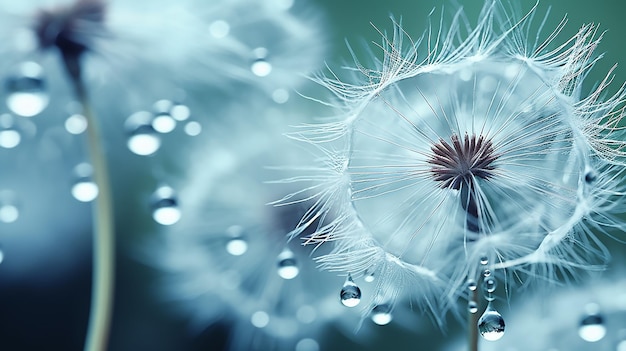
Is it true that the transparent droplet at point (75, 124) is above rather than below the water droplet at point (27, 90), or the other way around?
above

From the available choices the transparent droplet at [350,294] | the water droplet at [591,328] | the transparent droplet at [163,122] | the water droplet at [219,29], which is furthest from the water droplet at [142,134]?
the water droplet at [591,328]

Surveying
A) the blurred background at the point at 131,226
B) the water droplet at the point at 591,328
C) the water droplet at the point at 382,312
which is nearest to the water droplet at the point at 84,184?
the blurred background at the point at 131,226

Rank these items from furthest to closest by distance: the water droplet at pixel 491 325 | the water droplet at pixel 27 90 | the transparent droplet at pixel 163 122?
the transparent droplet at pixel 163 122, the water droplet at pixel 27 90, the water droplet at pixel 491 325

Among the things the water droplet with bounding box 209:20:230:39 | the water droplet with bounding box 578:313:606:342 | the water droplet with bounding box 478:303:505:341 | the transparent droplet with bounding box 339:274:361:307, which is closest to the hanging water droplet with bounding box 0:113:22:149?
the water droplet with bounding box 209:20:230:39

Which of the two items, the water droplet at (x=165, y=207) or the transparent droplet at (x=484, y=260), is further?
the water droplet at (x=165, y=207)

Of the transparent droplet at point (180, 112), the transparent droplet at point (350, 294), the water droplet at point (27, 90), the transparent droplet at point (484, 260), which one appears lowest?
the transparent droplet at point (350, 294)

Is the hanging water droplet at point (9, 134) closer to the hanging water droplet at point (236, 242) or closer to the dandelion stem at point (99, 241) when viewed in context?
the dandelion stem at point (99, 241)

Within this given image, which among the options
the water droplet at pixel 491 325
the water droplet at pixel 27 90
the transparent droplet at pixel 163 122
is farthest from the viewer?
the transparent droplet at pixel 163 122

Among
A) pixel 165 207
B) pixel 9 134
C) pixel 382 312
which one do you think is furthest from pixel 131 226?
pixel 382 312
